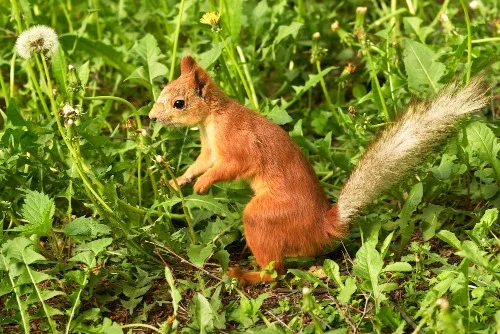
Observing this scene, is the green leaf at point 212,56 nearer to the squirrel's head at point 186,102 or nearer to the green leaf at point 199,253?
the squirrel's head at point 186,102

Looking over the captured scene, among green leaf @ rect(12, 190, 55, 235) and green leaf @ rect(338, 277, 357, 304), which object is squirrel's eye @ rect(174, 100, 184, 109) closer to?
green leaf @ rect(12, 190, 55, 235)

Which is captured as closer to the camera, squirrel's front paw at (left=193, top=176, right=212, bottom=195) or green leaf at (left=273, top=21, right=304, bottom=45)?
squirrel's front paw at (left=193, top=176, right=212, bottom=195)

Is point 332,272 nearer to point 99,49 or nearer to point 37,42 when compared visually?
point 37,42

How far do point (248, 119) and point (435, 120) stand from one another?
2.47 feet

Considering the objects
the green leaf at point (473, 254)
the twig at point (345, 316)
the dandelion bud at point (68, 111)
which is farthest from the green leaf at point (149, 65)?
the green leaf at point (473, 254)

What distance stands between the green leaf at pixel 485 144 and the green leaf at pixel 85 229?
4.90ft

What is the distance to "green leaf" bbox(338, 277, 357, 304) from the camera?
8.66 ft

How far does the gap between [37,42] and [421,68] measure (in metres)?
1.67

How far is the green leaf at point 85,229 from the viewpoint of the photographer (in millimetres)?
2860

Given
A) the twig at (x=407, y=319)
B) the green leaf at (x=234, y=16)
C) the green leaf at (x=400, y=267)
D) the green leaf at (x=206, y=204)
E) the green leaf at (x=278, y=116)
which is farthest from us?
the green leaf at (x=234, y=16)

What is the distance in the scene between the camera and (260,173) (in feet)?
9.90

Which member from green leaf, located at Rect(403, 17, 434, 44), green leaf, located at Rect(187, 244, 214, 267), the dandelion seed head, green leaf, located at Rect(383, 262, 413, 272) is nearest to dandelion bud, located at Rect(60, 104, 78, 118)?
the dandelion seed head

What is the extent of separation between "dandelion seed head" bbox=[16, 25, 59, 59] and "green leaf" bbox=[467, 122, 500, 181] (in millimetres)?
1689

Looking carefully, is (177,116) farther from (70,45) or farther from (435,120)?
(70,45)
